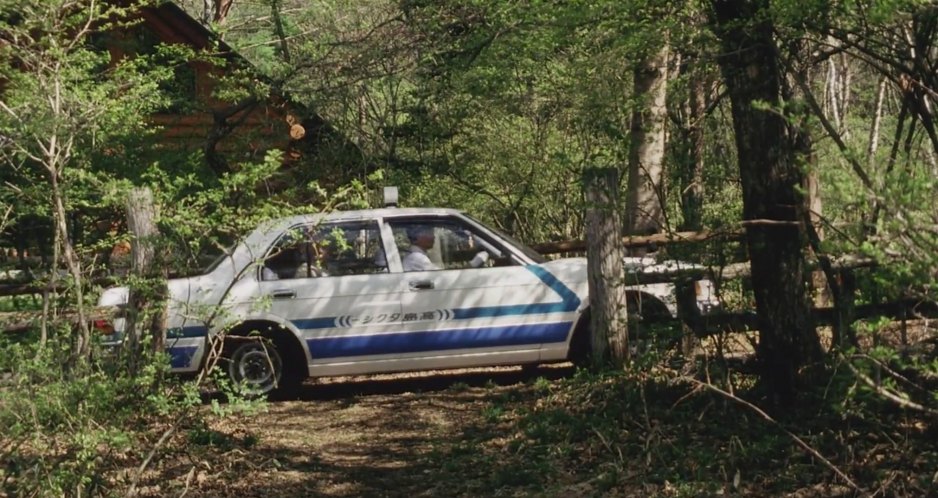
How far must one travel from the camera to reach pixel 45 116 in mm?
8172

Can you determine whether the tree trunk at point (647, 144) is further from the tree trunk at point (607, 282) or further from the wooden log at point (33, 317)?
the wooden log at point (33, 317)

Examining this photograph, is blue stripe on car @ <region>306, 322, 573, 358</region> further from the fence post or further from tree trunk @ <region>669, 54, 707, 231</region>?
the fence post

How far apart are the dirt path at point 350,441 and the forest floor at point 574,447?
19 mm

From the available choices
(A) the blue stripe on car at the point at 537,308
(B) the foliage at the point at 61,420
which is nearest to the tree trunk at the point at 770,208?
(A) the blue stripe on car at the point at 537,308

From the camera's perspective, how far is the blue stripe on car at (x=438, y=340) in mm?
10727

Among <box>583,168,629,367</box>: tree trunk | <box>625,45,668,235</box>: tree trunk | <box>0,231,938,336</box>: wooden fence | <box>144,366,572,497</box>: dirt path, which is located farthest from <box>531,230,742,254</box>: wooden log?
<box>144,366,572,497</box>: dirt path

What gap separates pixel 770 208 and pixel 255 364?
15.8 ft

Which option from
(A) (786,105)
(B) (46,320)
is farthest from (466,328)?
(A) (786,105)

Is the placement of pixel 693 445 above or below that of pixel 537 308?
below

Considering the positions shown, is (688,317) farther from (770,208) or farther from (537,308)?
(537,308)

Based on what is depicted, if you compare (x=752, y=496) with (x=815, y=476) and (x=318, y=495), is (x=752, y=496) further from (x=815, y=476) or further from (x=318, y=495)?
(x=318, y=495)

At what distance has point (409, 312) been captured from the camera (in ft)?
→ 35.4

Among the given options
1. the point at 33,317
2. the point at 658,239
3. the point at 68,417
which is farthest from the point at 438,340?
the point at 68,417

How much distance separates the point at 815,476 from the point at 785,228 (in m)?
1.70
